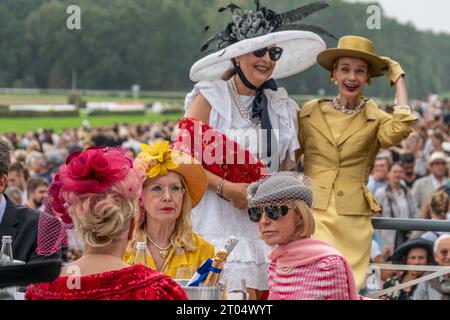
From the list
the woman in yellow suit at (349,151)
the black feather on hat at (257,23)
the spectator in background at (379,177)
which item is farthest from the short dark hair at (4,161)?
the spectator in background at (379,177)

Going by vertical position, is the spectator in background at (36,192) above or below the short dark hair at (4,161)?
below

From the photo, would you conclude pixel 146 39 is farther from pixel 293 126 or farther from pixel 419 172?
pixel 293 126

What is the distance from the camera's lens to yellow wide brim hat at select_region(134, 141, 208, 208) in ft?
18.1

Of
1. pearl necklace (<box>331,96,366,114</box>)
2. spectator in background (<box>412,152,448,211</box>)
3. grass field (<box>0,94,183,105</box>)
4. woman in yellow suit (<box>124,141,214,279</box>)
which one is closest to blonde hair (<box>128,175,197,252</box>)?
woman in yellow suit (<box>124,141,214,279</box>)

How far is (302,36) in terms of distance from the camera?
651 centimetres

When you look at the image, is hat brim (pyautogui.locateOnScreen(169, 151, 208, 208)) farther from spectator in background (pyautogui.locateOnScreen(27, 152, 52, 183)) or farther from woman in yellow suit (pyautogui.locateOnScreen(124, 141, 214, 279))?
spectator in background (pyautogui.locateOnScreen(27, 152, 52, 183))

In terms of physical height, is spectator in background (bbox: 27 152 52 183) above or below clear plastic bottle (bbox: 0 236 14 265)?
above

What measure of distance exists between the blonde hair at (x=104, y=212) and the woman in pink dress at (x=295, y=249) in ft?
2.93

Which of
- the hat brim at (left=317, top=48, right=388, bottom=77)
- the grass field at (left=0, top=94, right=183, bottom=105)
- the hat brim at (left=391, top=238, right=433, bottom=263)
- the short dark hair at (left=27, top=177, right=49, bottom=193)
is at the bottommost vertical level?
the hat brim at (left=391, top=238, right=433, bottom=263)

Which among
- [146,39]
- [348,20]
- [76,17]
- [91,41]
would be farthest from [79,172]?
[146,39]

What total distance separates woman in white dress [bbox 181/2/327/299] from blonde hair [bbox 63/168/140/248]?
2282 mm

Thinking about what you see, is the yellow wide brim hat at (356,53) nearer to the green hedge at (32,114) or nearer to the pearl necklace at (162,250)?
the pearl necklace at (162,250)

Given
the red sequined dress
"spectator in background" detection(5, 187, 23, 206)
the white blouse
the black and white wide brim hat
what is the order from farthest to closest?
1. "spectator in background" detection(5, 187, 23, 206)
2. the black and white wide brim hat
3. the white blouse
4. the red sequined dress

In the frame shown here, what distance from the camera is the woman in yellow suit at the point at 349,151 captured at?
6402mm
